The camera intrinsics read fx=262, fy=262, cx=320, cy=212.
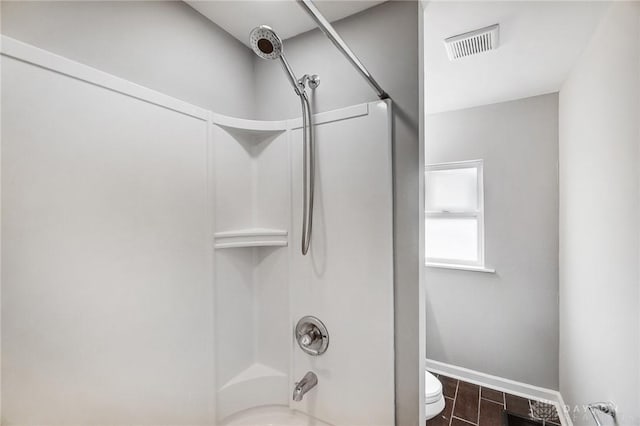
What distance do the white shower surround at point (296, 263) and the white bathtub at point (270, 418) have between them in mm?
40

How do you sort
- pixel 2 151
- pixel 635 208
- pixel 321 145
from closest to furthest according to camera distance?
pixel 2 151, pixel 635 208, pixel 321 145

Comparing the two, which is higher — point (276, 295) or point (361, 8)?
point (361, 8)

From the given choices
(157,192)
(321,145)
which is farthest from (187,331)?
(321,145)

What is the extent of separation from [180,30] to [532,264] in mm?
2742

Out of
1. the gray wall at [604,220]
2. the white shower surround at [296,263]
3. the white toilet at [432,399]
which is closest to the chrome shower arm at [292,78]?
the white shower surround at [296,263]

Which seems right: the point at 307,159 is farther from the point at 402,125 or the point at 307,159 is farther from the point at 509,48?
the point at 509,48

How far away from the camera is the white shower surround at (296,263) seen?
1.11 m

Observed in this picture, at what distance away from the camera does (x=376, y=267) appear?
112 centimetres

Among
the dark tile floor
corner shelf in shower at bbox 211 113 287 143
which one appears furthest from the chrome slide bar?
the dark tile floor

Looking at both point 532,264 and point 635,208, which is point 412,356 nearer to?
point 635,208

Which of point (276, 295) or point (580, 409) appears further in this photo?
point (580, 409)

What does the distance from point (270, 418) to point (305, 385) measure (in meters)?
0.33

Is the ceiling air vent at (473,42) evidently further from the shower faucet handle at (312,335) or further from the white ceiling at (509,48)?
the shower faucet handle at (312,335)

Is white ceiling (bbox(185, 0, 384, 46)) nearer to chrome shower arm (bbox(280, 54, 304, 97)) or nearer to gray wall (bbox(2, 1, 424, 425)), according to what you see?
gray wall (bbox(2, 1, 424, 425))
